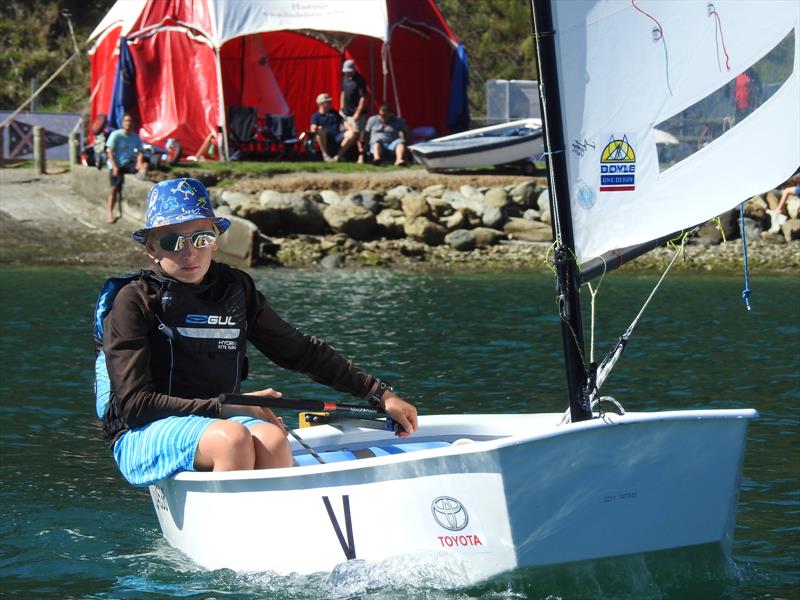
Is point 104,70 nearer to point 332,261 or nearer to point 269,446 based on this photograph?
point 332,261

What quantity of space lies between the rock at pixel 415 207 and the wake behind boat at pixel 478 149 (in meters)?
1.95

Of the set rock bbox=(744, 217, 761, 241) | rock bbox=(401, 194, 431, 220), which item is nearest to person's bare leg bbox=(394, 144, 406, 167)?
rock bbox=(401, 194, 431, 220)

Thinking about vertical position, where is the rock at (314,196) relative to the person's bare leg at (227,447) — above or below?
above

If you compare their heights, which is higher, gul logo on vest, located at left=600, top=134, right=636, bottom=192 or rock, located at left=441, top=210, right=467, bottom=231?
rock, located at left=441, top=210, right=467, bottom=231

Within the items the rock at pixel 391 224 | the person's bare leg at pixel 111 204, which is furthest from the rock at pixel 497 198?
the person's bare leg at pixel 111 204

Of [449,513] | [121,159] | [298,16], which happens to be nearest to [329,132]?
[298,16]

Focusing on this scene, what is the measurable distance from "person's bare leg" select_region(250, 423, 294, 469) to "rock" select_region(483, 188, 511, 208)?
51.1 feet

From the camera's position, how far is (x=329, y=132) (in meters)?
23.4

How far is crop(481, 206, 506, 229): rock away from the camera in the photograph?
20.2 metres

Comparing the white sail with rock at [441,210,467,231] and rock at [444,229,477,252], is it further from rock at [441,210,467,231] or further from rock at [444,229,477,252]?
rock at [441,210,467,231]

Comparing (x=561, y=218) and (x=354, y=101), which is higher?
(x=354, y=101)

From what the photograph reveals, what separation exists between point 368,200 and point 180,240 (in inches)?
603

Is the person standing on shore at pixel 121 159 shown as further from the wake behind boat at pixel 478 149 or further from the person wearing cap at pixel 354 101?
the wake behind boat at pixel 478 149

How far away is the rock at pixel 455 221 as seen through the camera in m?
20.0
